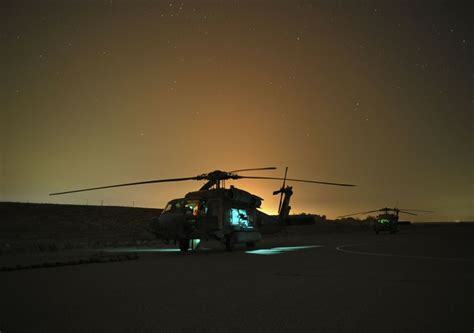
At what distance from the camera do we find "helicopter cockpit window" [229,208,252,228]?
83.9 ft

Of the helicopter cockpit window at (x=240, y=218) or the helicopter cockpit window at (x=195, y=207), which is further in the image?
the helicopter cockpit window at (x=240, y=218)

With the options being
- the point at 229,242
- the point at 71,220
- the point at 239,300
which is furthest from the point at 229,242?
the point at 71,220

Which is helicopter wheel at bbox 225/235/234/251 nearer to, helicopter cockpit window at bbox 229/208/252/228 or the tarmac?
helicopter cockpit window at bbox 229/208/252/228

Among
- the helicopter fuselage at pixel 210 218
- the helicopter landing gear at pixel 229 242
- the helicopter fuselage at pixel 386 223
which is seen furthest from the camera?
the helicopter fuselage at pixel 386 223

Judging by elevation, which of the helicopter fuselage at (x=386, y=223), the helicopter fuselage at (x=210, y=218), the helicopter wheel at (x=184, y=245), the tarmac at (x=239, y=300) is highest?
the helicopter fuselage at (x=386, y=223)

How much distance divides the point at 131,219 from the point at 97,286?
248 ft

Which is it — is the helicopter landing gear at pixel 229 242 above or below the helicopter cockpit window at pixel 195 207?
below

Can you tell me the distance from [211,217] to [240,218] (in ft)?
9.24

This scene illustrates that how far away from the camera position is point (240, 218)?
2647 cm

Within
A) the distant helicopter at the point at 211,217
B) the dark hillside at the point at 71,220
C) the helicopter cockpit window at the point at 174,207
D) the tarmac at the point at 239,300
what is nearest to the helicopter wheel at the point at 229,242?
the distant helicopter at the point at 211,217

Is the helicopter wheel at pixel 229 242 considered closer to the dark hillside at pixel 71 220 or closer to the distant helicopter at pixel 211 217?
the distant helicopter at pixel 211 217

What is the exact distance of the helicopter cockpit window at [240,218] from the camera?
83.9 ft

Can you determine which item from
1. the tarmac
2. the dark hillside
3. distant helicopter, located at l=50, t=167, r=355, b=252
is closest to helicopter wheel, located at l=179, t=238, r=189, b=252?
distant helicopter, located at l=50, t=167, r=355, b=252

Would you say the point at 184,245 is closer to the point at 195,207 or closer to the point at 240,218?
the point at 195,207
